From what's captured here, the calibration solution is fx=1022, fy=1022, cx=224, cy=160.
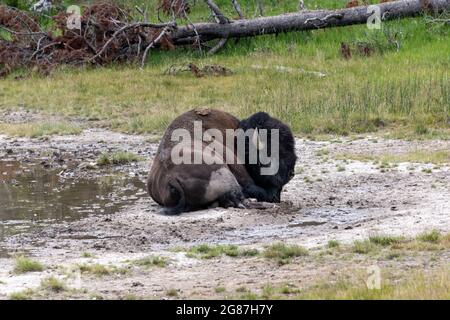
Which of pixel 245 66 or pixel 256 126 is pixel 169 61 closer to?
pixel 245 66

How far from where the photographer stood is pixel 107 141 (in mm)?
17359

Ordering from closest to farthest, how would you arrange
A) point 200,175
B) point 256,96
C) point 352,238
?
point 352,238
point 200,175
point 256,96

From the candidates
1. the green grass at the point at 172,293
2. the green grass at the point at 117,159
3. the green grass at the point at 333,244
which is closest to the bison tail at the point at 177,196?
the green grass at the point at 333,244

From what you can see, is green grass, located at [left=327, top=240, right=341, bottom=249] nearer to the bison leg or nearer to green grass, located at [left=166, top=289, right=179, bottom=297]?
green grass, located at [left=166, top=289, right=179, bottom=297]

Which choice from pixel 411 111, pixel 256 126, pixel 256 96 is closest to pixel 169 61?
pixel 256 96

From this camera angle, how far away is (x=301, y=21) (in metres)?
23.1

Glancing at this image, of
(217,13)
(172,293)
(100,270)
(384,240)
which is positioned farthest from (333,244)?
(217,13)

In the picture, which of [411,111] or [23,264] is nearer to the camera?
[23,264]

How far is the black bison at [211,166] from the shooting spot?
11312 millimetres

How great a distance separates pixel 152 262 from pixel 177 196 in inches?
93.3

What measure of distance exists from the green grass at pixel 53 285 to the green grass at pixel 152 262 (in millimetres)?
936

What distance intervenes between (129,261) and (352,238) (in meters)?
2.12

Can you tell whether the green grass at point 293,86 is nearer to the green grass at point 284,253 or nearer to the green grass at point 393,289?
the green grass at point 284,253

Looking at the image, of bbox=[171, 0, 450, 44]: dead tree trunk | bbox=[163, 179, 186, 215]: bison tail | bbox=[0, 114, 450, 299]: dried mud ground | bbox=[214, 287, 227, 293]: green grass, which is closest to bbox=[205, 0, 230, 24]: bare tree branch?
bbox=[171, 0, 450, 44]: dead tree trunk
